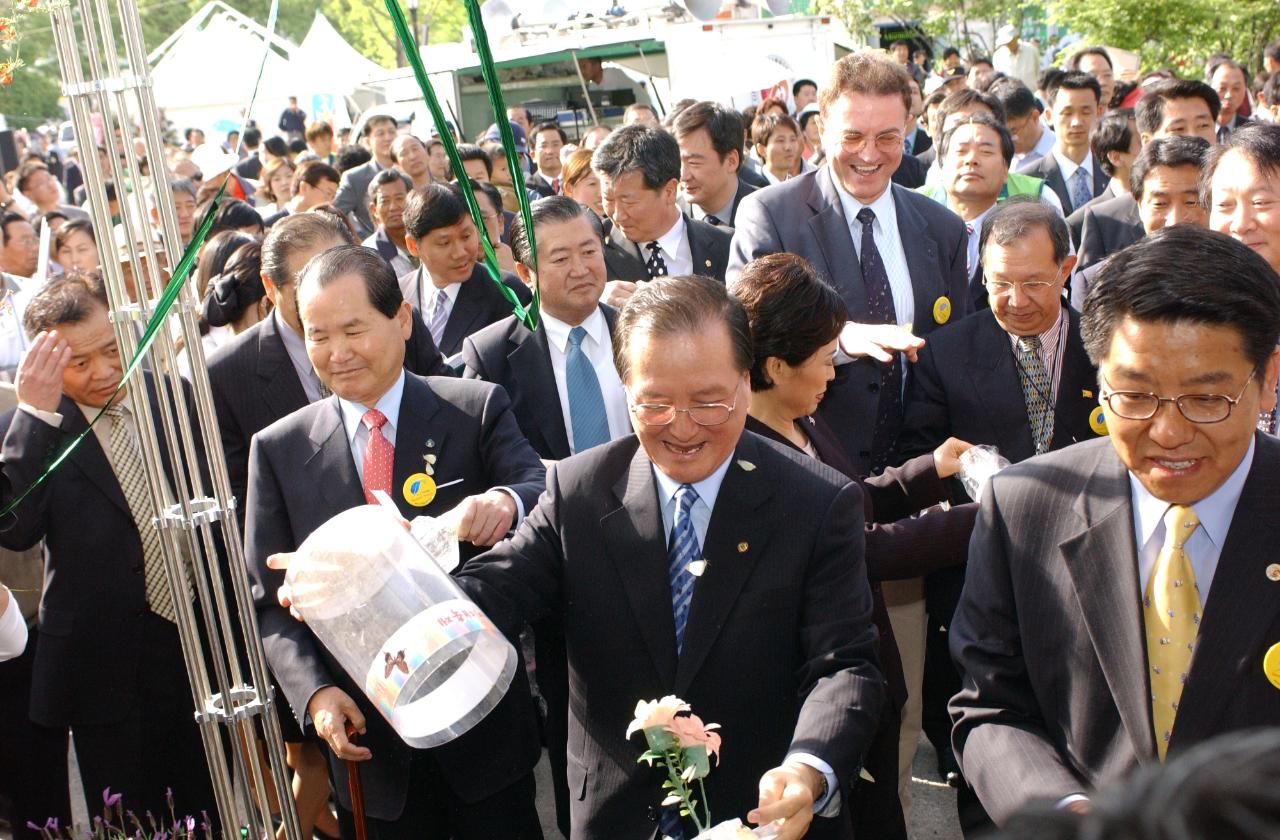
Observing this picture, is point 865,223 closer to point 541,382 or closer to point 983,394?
point 983,394

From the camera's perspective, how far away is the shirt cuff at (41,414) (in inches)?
141

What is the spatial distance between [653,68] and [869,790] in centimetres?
1550

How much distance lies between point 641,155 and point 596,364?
133 cm

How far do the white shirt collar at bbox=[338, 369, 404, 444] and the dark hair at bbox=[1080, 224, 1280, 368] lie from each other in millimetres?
1848

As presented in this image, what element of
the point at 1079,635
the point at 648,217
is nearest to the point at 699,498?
the point at 1079,635

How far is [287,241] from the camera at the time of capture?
4.35 m

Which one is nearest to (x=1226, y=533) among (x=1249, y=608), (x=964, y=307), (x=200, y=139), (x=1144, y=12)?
(x=1249, y=608)

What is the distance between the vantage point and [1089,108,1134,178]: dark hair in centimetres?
672

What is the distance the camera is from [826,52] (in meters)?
16.8

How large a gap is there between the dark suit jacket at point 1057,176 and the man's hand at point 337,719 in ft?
19.6

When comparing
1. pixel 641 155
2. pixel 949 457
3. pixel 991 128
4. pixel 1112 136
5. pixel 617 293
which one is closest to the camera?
pixel 949 457

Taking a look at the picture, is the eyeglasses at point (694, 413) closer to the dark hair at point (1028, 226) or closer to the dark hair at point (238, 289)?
the dark hair at point (1028, 226)

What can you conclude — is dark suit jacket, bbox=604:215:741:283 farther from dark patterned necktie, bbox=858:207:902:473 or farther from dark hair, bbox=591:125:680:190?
dark patterned necktie, bbox=858:207:902:473

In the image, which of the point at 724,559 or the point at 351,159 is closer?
the point at 724,559
